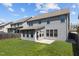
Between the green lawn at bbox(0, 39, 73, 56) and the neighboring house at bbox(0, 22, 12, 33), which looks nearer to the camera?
the green lawn at bbox(0, 39, 73, 56)

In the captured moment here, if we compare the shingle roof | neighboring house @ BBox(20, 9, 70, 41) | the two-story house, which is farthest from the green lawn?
the shingle roof

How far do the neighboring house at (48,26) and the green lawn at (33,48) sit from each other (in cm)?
43

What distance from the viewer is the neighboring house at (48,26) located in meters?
8.95

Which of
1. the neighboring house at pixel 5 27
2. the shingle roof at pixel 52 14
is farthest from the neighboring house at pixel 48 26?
the neighboring house at pixel 5 27

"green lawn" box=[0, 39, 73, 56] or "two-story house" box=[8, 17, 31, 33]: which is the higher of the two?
"two-story house" box=[8, 17, 31, 33]

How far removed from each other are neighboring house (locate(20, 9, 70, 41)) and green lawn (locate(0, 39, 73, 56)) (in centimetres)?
43

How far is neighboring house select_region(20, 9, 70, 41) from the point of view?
8.95 meters

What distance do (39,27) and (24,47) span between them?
152cm

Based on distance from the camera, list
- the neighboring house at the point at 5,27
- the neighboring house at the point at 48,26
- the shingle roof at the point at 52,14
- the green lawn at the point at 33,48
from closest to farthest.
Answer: the green lawn at the point at 33,48 → the shingle roof at the point at 52,14 → the neighboring house at the point at 48,26 → the neighboring house at the point at 5,27

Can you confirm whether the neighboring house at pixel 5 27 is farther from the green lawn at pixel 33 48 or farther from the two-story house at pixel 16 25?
the green lawn at pixel 33 48

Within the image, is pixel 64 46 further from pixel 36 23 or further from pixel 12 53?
pixel 12 53

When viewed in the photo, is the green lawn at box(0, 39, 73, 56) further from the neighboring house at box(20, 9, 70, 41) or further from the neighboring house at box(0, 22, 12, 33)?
the neighboring house at box(0, 22, 12, 33)

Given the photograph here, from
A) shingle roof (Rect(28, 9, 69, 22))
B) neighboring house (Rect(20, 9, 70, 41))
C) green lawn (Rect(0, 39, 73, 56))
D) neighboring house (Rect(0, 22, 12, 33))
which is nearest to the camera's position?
green lawn (Rect(0, 39, 73, 56))

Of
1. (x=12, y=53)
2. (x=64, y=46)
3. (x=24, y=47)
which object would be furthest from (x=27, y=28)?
(x=64, y=46)
